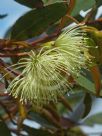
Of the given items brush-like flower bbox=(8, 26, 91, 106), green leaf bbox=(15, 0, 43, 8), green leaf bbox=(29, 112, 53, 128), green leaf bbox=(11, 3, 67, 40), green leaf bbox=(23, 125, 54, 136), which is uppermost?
green leaf bbox=(15, 0, 43, 8)

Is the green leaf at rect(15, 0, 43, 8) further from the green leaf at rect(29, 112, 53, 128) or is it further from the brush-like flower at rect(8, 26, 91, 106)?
the green leaf at rect(29, 112, 53, 128)

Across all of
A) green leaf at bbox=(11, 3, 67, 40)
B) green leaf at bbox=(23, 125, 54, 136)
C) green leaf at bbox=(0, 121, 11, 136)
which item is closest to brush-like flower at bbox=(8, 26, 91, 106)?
green leaf at bbox=(11, 3, 67, 40)

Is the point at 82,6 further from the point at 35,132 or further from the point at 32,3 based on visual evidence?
the point at 35,132

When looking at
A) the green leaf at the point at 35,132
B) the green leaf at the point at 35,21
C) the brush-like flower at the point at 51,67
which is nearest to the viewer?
the brush-like flower at the point at 51,67

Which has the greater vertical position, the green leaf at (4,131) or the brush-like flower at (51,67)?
the brush-like flower at (51,67)

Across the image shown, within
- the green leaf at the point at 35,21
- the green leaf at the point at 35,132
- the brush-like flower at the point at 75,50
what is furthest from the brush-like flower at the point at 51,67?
the green leaf at the point at 35,132

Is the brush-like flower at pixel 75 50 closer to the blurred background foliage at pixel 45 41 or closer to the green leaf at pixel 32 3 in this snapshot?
the blurred background foliage at pixel 45 41

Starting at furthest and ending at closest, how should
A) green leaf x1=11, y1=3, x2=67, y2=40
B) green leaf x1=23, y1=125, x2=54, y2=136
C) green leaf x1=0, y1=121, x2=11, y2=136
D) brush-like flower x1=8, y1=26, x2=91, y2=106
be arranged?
green leaf x1=23, y1=125, x2=54, y2=136
green leaf x1=0, y1=121, x2=11, y2=136
green leaf x1=11, y1=3, x2=67, y2=40
brush-like flower x1=8, y1=26, x2=91, y2=106

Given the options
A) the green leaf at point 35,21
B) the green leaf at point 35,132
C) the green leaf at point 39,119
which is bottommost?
the green leaf at point 35,132
